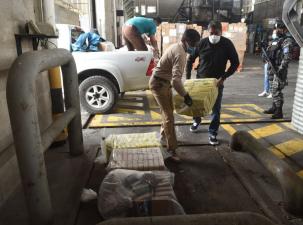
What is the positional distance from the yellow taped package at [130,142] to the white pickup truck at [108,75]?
7.76 feet

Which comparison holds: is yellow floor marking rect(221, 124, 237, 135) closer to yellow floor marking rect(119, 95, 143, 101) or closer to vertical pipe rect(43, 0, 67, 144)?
vertical pipe rect(43, 0, 67, 144)

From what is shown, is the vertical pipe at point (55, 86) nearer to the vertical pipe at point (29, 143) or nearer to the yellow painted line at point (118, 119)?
the yellow painted line at point (118, 119)

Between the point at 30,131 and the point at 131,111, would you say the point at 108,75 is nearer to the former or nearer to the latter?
the point at 131,111

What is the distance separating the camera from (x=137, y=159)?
338 cm

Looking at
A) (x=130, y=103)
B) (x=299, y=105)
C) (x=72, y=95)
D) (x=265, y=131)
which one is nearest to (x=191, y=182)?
(x=72, y=95)

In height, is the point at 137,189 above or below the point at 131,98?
above

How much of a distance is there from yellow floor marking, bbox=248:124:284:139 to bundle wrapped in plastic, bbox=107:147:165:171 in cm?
226

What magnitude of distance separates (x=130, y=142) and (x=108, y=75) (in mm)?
2744

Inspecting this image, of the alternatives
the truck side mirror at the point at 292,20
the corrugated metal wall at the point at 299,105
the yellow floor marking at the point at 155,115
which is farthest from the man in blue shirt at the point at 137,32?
the truck side mirror at the point at 292,20

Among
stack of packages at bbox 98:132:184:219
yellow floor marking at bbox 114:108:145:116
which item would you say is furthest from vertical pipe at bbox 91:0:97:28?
stack of packages at bbox 98:132:184:219

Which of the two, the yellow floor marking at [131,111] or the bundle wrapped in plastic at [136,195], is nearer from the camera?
the bundle wrapped in plastic at [136,195]

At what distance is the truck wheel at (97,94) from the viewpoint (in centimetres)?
625

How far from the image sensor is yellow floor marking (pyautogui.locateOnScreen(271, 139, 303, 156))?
4.36 metres

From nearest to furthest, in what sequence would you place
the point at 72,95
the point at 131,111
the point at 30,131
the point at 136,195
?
the point at 30,131 < the point at 136,195 < the point at 72,95 < the point at 131,111
